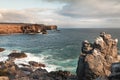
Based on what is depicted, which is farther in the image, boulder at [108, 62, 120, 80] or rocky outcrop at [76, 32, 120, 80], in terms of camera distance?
rocky outcrop at [76, 32, 120, 80]

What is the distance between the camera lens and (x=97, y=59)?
3456 cm

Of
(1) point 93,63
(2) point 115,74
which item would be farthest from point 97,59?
(2) point 115,74

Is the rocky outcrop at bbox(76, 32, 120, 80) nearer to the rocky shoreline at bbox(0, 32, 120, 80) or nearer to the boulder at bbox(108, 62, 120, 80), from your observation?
the rocky shoreline at bbox(0, 32, 120, 80)

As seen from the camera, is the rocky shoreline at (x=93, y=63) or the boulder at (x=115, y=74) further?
the rocky shoreline at (x=93, y=63)

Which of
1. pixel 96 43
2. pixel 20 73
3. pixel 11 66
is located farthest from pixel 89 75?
pixel 11 66

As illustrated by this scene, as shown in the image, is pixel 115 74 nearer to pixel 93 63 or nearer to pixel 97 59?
pixel 93 63

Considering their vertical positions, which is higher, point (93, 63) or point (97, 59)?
point (97, 59)

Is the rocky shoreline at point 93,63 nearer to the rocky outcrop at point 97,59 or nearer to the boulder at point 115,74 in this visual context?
the rocky outcrop at point 97,59

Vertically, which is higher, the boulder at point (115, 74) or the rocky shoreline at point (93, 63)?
the boulder at point (115, 74)

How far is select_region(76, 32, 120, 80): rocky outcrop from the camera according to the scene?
33562 millimetres

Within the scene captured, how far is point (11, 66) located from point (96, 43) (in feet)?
62.1

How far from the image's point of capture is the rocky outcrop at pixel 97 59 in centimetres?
3356

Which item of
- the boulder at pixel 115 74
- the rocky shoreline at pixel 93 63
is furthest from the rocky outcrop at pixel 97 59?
the boulder at pixel 115 74

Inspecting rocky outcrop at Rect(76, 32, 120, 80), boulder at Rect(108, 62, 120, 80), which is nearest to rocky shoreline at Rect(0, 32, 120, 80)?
rocky outcrop at Rect(76, 32, 120, 80)
